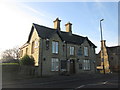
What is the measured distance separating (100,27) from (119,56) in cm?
2053

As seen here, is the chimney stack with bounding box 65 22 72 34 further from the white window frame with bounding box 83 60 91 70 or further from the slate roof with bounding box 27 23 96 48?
the white window frame with bounding box 83 60 91 70

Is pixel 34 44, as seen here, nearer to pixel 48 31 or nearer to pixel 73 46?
pixel 48 31

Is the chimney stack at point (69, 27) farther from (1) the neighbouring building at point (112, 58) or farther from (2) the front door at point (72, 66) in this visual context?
(1) the neighbouring building at point (112, 58)

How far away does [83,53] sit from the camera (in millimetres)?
31062

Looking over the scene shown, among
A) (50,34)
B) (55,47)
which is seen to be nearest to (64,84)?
(55,47)

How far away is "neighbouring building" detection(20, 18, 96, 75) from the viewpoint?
24562 mm

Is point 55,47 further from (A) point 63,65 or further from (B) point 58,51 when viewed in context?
(A) point 63,65

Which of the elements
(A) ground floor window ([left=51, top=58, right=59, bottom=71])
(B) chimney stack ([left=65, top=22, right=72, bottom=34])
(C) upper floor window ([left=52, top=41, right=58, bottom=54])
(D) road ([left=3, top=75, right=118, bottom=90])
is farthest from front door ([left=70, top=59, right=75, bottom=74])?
(D) road ([left=3, top=75, right=118, bottom=90])

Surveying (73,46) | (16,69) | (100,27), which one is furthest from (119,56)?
(16,69)

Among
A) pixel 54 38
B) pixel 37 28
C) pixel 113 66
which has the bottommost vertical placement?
pixel 113 66

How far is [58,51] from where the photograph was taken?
87.6 ft

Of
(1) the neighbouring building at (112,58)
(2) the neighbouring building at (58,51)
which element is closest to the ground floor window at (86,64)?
(2) the neighbouring building at (58,51)

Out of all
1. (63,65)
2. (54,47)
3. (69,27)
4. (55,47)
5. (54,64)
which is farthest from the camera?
(69,27)

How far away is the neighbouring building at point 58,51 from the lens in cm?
2456
